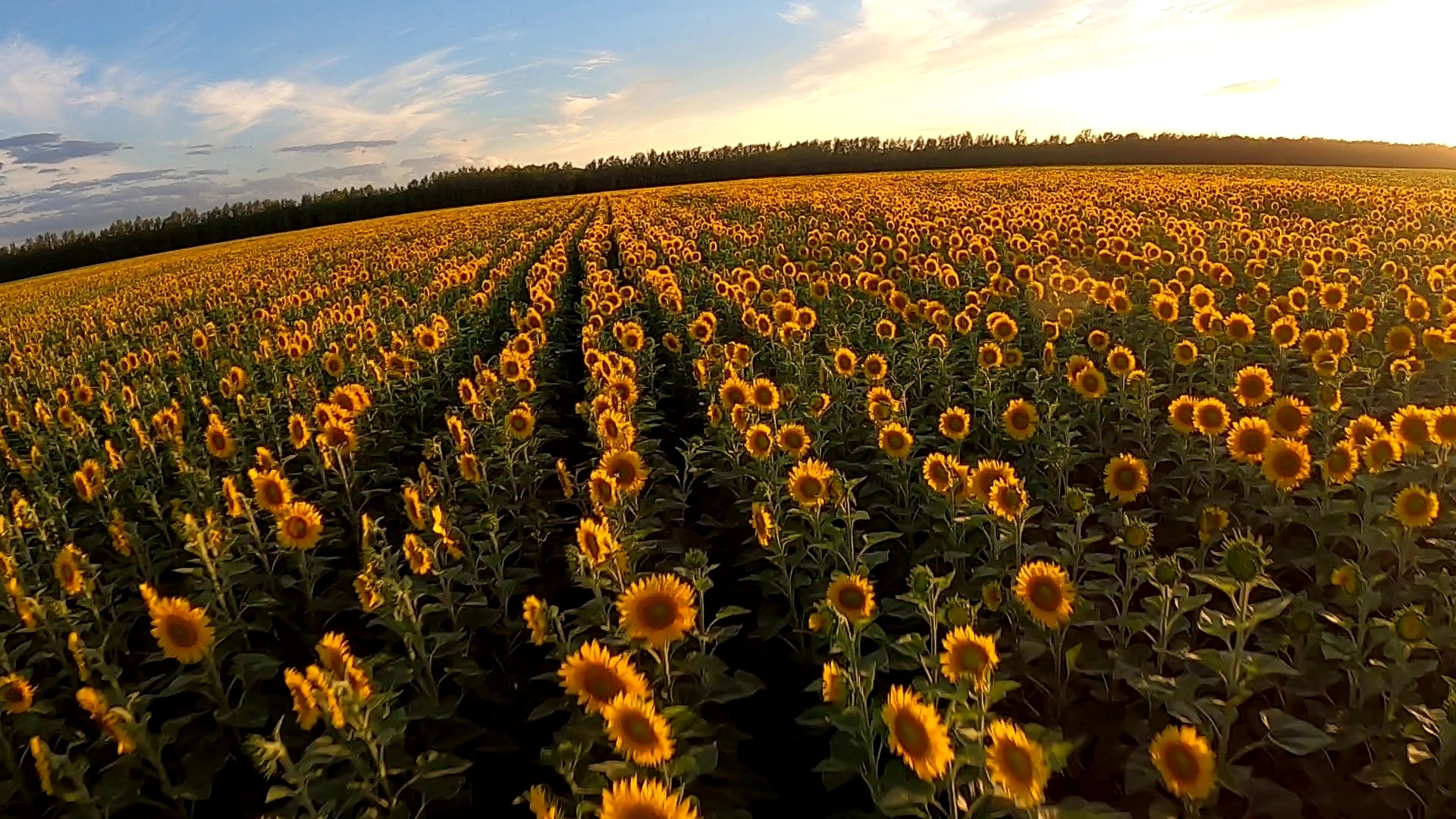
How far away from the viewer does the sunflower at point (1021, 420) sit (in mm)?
5273

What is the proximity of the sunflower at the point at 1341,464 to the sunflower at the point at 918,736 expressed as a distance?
2.82 m

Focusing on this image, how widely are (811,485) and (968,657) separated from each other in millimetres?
1606

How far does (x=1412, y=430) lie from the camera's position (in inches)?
169

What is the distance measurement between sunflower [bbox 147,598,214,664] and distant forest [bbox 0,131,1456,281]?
6161cm

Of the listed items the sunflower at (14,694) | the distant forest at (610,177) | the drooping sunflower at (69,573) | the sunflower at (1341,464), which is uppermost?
the distant forest at (610,177)

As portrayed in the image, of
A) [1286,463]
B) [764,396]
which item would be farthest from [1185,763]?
[764,396]

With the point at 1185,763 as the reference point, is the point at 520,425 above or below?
above

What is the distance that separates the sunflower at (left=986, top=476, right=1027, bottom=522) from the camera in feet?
12.7

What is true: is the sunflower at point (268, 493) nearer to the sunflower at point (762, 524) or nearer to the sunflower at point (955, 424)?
the sunflower at point (762, 524)

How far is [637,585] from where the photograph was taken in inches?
126

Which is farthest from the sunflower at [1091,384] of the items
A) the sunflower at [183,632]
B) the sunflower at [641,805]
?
the sunflower at [183,632]

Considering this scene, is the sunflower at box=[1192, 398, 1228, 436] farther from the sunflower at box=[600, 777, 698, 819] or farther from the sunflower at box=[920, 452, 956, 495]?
the sunflower at box=[600, 777, 698, 819]

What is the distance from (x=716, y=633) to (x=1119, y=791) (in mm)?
1671

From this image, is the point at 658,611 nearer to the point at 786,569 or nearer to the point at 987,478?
the point at 786,569
